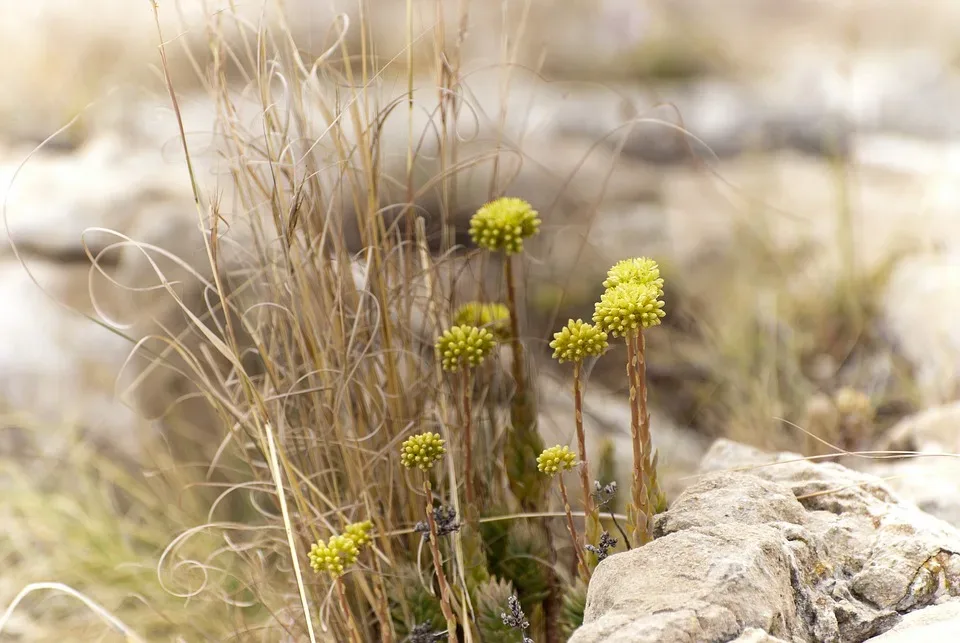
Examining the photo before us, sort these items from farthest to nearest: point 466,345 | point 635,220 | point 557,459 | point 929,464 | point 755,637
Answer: point 635,220
point 929,464
point 466,345
point 557,459
point 755,637

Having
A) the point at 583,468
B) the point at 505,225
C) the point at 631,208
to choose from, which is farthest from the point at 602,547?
the point at 631,208

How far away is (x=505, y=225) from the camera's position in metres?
1.45

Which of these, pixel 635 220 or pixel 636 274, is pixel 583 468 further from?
pixel 635 220

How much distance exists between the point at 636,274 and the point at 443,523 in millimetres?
530

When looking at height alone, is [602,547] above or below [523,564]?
above

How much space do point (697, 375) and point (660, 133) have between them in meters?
2.77

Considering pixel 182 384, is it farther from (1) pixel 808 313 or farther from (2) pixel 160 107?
(1) pixel 808 313

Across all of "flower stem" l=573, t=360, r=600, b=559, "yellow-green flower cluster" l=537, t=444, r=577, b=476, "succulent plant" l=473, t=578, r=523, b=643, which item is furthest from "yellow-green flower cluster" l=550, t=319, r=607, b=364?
"succulent plant" l=473, t=578, r=523, b=643

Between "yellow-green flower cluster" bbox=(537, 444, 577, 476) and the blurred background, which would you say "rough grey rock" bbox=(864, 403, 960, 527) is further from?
"yellow-green flower cluster" bbox=(537, 444, 577, 476)

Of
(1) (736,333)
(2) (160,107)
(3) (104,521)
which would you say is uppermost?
(2) (160,107)

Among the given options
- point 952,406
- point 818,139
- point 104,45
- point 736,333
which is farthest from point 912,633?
point 104,45

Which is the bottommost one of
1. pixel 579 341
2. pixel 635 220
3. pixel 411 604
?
pixel 411 604

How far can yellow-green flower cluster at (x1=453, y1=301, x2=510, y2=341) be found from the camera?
1547 millimetres

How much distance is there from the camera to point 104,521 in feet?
9.00
